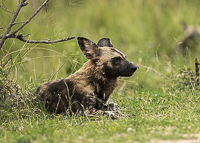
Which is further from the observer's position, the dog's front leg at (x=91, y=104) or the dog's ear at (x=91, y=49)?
the dog's ear at (x=91, y=49)

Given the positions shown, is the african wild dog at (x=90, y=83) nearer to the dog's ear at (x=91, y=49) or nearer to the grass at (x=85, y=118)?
the dog's ear at (x=91, y=49)

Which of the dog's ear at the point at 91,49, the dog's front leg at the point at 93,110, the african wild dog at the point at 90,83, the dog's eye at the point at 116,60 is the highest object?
the dog's ear at the point at 91,49

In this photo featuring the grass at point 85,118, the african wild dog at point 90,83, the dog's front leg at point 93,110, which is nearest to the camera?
the grass at point 85,118

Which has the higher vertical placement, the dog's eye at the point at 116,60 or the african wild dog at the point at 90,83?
the dog's eye at the point at 116,60

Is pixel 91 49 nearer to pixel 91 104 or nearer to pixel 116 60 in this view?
pixel 116 60

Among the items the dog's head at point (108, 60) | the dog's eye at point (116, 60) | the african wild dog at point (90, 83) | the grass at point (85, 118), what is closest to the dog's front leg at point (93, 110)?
the african wild dog at point (90, 83)

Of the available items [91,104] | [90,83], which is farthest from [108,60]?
[91,104]

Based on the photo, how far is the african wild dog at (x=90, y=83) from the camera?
17.1 ft

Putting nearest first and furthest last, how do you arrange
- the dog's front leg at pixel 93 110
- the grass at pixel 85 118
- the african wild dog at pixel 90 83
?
the grass at pixel 85 118 < the dog's front leg at pixel 93 110 < the african wild dog at pixel 90 83

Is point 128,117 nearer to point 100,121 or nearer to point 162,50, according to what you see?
point 100,121

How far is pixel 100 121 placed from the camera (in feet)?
15.4

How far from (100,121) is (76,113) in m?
0.57

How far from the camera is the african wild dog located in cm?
520

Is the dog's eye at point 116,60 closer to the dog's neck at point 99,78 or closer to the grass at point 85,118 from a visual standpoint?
the dog's neck at point 99,78
